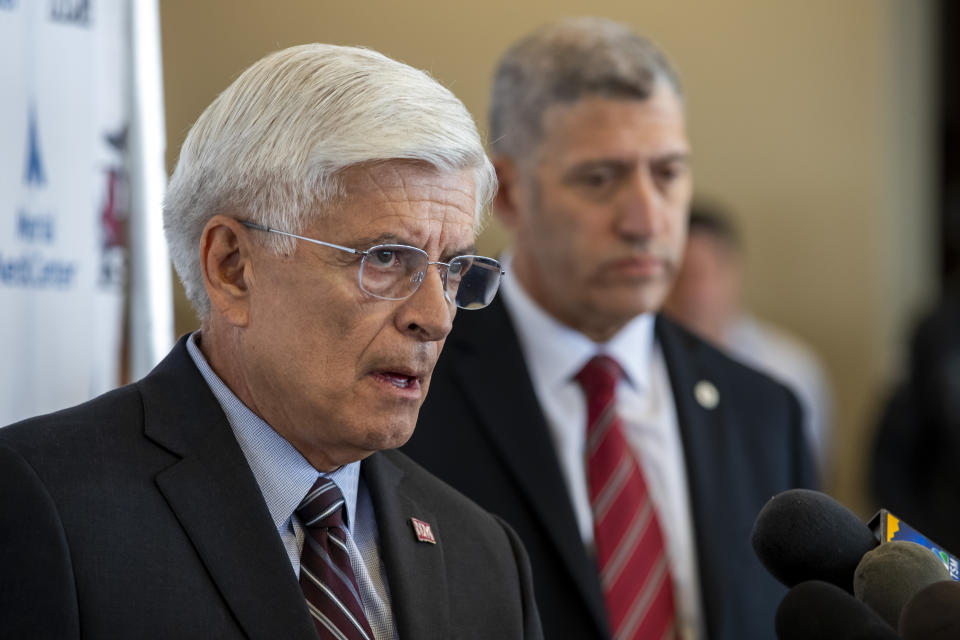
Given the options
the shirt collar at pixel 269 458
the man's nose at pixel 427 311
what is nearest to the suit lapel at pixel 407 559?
the shirt collar at pixel 269 458

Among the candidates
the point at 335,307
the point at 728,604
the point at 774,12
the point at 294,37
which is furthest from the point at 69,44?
the point at 774,12

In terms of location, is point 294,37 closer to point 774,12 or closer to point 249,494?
point 774,12

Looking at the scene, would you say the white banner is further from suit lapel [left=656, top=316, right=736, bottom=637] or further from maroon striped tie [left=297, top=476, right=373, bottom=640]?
suit lapel [left=656, top=316, right=736, bottom=637]

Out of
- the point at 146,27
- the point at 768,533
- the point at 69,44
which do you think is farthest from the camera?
the point at 146,27

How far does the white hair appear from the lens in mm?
1664

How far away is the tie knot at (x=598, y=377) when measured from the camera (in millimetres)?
2773

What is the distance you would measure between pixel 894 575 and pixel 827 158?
5807 millimetres

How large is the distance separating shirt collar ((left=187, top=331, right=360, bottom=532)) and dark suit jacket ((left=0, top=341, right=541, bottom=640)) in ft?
0.10

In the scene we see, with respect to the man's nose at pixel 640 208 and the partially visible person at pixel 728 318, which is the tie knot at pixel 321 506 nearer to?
the man's nose at pixel 640 208

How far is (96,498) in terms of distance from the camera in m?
1.55

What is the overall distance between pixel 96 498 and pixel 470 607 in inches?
22.8

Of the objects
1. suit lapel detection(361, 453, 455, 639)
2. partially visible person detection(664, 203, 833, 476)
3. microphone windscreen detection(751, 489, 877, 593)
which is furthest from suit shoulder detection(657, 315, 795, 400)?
partially visible person detection(664, 203, 833, 476)

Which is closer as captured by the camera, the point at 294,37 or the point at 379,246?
the point at 379,246

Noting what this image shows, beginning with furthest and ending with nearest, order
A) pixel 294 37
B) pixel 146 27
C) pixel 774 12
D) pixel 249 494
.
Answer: pixel 774 12
pixel 294 37
pixel 146 27
pixel 249 494
